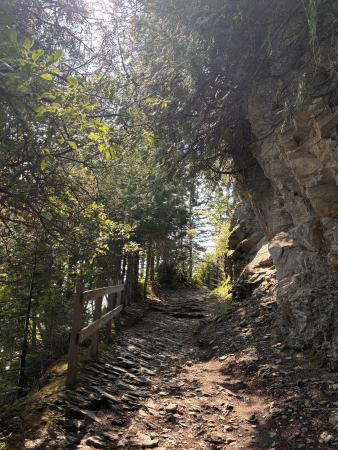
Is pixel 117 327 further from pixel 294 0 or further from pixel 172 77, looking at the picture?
pixel 294 0

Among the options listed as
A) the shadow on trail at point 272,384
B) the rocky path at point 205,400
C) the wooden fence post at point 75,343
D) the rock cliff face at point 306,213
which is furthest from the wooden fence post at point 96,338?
the rock cliff face at point 306,213

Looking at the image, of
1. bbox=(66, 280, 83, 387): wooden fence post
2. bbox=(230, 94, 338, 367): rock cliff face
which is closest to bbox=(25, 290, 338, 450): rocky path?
bbox=(66, 280, 83, 387): wooden fence post

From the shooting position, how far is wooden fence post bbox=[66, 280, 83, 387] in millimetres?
5012

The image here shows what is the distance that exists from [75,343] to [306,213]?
5.83 metres

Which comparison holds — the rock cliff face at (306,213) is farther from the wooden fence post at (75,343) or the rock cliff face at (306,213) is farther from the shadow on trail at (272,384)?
the wooden fence post at (75,343)

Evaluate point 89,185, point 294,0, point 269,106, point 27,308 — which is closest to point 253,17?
point 294,0

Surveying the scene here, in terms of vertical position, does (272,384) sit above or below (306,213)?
below

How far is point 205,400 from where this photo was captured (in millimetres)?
5391

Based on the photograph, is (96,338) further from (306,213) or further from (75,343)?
(306,213)

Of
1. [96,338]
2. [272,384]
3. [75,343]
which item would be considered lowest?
[272,384]

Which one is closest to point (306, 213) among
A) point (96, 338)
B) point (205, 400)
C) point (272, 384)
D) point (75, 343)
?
point (272, 384)

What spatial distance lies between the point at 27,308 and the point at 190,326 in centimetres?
567

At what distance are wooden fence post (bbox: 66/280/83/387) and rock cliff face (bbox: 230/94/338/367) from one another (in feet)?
12.0

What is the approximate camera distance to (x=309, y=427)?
3.99m
